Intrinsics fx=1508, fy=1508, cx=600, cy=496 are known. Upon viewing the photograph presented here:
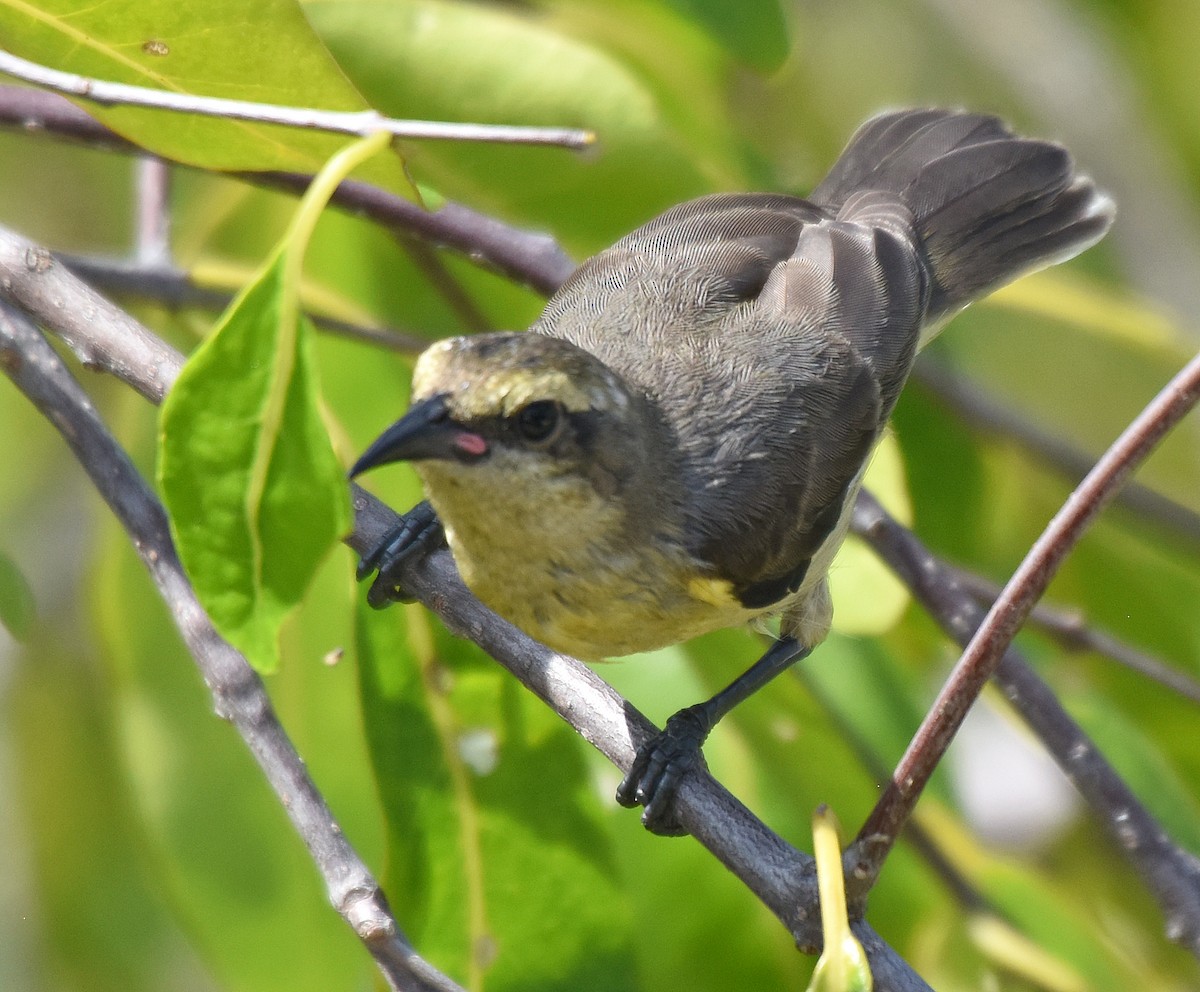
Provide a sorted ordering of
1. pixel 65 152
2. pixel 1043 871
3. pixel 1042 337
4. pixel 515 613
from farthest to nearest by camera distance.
Answer: pixel 1042 337, pixel 65 152, pixel 1043 871, pixel 515 613

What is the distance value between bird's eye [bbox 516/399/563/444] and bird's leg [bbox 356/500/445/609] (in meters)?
0.29

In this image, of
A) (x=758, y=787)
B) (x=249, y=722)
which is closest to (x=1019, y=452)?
(x=758, y=787)

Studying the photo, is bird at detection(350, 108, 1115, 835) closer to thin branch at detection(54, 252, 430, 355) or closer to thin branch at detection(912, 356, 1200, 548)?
thin branch at detection(912, 356, 1200, 548)

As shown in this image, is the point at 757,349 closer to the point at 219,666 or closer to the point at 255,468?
the point at 219,666

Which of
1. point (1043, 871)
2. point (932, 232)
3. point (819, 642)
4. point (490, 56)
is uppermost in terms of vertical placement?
point (490, 56)

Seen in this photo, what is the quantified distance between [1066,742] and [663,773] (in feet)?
2.43

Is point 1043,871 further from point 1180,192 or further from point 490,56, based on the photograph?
point 1180,192

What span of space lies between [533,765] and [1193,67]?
14.7 ft

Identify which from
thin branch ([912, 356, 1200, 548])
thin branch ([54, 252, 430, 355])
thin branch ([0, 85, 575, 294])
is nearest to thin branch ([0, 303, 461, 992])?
thin branch ([0, 85, 575, 294])

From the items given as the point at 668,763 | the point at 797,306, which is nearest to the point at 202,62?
the point at 668,763

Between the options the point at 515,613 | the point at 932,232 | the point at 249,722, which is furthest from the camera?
the point at 932,232

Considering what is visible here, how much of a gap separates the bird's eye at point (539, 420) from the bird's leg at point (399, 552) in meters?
0.29

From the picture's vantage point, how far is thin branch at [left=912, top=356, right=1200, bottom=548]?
13.5 feet

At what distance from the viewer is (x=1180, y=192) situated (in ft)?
24.8
